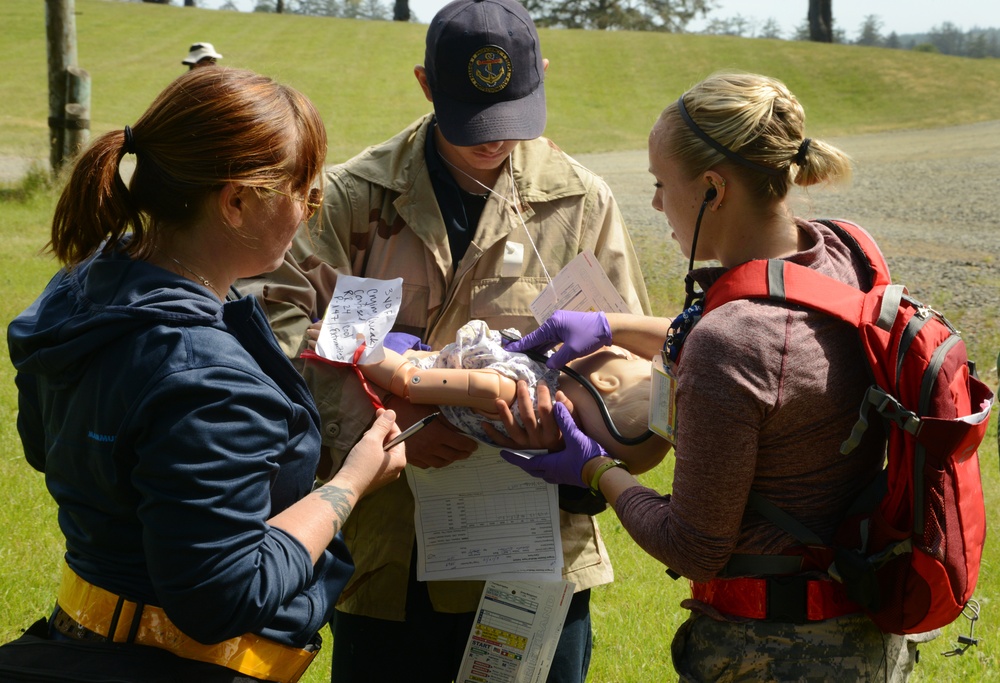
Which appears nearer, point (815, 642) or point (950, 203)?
point (815, 642)

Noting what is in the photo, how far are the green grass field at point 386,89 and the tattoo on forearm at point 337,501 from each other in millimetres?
2231

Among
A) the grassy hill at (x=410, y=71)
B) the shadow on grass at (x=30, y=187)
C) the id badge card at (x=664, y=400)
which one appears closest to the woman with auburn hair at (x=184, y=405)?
the id badge card at (x=664, y=400)

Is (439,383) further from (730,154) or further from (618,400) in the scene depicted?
(730,154)

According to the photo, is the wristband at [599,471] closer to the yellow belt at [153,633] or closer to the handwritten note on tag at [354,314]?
the handwritten note on tag at [354,314]

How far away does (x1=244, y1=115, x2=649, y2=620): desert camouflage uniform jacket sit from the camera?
2498 millimetres

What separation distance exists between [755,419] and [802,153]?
59 centimetres

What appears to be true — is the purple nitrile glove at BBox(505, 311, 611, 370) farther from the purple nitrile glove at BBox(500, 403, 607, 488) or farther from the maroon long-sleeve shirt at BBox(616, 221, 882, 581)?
the maroon long-sleeve shirt at BBox(616, 221, 882, 581)

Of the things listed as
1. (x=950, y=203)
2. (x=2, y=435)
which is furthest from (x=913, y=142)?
(x=2, y=435)

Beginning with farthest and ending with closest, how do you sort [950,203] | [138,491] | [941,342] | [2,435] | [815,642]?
[950,203], [2,435], [815,642], [941,342], [138,491]

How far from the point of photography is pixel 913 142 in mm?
23891

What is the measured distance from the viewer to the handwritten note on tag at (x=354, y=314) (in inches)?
94.2

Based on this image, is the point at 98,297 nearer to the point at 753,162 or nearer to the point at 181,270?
the point at 181,270

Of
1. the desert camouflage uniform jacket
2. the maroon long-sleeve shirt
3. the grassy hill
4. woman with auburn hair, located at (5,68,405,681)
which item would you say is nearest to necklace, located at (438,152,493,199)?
the desert camouflage uniform jacket

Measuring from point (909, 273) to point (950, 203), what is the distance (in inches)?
242
